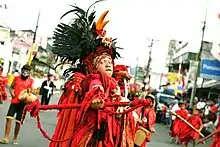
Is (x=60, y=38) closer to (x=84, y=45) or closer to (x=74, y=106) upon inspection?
(x=84, y=45)

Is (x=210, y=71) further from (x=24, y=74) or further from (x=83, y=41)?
(x=83, y=41)

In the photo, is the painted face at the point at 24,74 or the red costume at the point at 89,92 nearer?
the red costume at the point at 89,92

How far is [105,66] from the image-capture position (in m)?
6.28

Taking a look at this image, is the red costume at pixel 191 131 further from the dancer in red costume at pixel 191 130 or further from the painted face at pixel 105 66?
the painted face at pixel 105 66

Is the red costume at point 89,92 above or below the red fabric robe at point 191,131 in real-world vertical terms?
above

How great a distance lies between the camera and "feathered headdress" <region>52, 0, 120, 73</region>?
21.1ft

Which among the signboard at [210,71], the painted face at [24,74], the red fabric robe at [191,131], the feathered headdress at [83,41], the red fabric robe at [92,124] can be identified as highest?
the signboard at [210,71]

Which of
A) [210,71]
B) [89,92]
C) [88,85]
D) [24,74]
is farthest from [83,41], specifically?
[210,71]

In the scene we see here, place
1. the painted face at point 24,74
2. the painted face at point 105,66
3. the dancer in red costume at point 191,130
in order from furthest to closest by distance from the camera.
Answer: the dancer in red costume at point 191,130, the painted face at point 24,74, the painted face at point 105,66

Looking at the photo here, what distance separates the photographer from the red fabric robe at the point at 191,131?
1750 cm

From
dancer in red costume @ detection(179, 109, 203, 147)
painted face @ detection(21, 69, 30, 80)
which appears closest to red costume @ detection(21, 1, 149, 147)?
painted face @ detection(21, 69, 30, 80)

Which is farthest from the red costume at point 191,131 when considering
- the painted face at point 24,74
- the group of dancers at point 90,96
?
the group of dancers at point 90,96

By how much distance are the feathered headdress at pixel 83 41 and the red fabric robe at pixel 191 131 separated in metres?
11.1

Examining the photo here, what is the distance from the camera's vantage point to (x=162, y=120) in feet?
118
